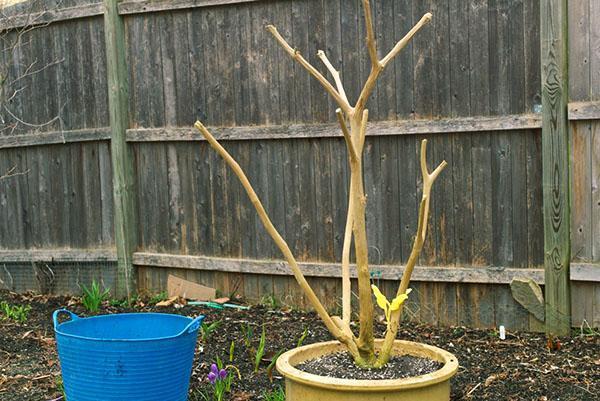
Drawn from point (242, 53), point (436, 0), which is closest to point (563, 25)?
point (436, 0)

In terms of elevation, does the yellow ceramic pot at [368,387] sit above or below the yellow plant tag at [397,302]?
below

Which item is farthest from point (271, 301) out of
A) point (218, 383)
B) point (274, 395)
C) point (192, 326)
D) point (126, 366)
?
point (126, 366)

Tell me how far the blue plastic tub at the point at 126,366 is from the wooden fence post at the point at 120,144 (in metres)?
2.81

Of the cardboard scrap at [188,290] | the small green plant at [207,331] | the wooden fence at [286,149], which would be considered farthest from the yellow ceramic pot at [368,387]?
the cardboard scrap at [188,290]

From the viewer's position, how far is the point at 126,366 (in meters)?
3.46

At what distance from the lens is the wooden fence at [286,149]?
498 centimetres

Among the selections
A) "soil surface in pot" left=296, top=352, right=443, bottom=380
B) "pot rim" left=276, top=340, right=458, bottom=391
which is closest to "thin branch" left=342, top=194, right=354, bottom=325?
"soil surface in pot" left=296, top=352, right=443, bottom=380

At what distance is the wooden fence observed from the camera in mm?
4984

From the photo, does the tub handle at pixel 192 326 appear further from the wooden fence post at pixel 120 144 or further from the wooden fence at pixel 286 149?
the wooden fence post at pixel 120 144

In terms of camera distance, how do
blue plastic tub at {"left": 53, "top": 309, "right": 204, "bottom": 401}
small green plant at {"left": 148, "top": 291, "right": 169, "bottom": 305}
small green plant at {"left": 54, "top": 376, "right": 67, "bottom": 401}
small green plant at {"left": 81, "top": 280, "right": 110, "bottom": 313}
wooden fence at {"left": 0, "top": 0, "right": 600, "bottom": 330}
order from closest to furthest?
blue plastic tub at {"left": 53, "top": 309, "right": 204, "bottom": 401} → small green plant at {"left": 54, "top": 376, "right": 67, "bottom": 401} → wooden fence at {"left": 0, "top": 0, "right": 600, "bottom": 330} → small green plant at {"left": 81, "top": 280, "right": 110, "bottom": 313} → small green plant at {"left": 148, "top": 291, "right": 169, "bottom": 305}

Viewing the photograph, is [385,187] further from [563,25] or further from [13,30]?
[13,30]

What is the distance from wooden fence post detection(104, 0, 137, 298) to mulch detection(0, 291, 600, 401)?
82cm

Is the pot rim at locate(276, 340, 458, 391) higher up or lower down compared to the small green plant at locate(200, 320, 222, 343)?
higher up

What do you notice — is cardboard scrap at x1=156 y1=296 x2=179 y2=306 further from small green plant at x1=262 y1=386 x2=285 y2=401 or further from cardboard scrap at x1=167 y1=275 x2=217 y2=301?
small green plant at x1=262 y1=386 x2=285 y2=401
